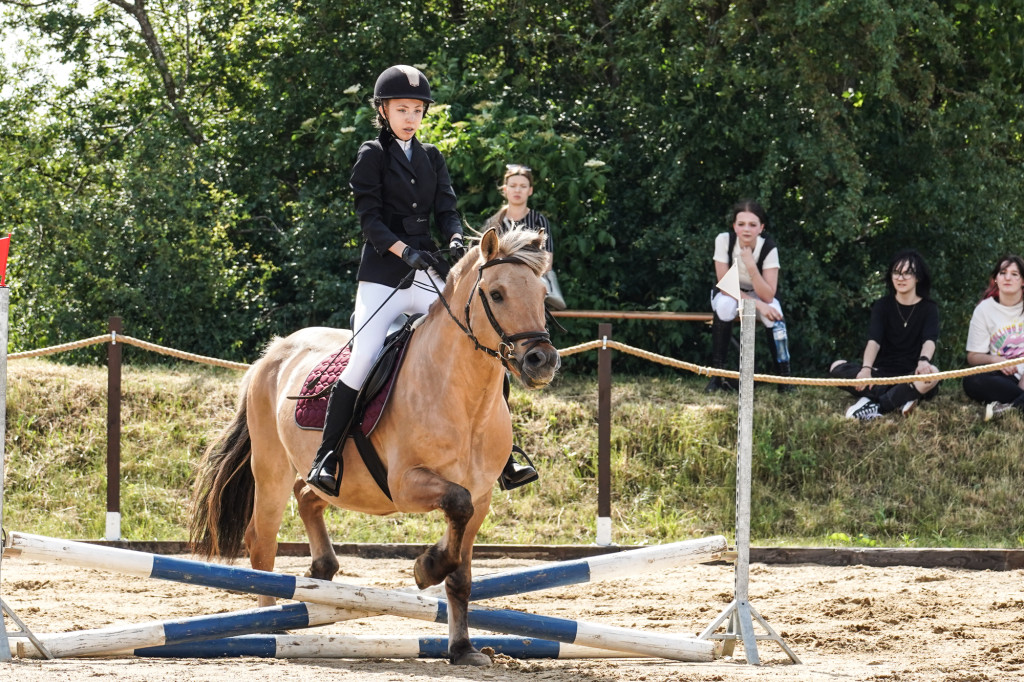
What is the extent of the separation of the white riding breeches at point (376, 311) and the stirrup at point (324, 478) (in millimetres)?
363

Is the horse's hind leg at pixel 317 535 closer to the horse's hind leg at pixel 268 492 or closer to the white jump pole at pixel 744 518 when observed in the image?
the horse's hind leg at pixel 268 492

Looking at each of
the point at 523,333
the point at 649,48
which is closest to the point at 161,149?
the point at 649,48

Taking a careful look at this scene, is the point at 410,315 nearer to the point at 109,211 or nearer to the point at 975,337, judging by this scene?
the point at 975,337

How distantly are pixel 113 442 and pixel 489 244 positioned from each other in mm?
5178

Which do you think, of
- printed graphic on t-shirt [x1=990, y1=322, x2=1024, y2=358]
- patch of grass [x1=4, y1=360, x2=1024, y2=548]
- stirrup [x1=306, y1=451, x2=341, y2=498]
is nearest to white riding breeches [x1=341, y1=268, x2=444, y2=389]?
stirrup [x1=306, y1=451, x2=341, y2=498]

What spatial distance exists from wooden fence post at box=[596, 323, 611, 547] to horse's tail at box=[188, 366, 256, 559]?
3062 millimetres

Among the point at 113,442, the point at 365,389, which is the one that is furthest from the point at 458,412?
the point at 113,442

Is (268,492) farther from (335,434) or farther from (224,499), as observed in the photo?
(335,434)

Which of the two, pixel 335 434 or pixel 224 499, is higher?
pixel 335 434

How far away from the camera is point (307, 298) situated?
1352 centimetres

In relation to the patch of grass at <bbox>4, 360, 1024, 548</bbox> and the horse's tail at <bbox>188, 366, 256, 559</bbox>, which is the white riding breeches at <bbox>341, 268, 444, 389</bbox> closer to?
the horse's tail at <bbox>188, 366, 256, 559</bbox>

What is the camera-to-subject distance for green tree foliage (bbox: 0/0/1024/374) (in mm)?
12320

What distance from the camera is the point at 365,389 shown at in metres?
5.77

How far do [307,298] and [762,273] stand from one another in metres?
5.17
